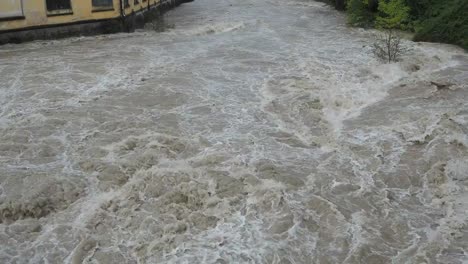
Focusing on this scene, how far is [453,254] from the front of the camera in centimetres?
611

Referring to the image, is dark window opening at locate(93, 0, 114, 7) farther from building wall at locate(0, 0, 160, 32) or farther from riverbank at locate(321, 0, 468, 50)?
riverbank at locate(321, 0, 468, 50)

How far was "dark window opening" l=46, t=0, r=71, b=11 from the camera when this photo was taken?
17.1m

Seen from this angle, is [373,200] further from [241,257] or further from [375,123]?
Result: [375,123]

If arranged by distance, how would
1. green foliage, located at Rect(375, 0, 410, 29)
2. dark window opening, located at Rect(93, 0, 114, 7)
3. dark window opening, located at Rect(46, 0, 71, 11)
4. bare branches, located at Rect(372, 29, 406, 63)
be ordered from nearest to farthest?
1. bare branches, located at Rect(372, 29, 406, 63)
2. dark window opening, located at Rect(46, 0, 71, 11)
3. green foliage, located at Rect(375, 0, 410, 29)
4. dark window opening, located at Rect(93, 0, 114, 7)

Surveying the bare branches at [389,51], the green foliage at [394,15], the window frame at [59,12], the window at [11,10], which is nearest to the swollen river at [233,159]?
the bare branches at [389,51]

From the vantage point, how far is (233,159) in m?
8.34

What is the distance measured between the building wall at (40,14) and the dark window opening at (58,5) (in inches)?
5.4

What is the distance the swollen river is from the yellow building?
1801 millimetres

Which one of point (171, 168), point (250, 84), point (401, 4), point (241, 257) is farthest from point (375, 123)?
point (401, 4)

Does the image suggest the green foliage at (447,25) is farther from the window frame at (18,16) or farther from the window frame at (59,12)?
the window frame at (18,16)

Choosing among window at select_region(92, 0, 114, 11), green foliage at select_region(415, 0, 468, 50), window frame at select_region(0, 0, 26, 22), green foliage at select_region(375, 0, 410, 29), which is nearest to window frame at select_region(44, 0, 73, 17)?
window frame at select_region(0, 0, 26, 22)

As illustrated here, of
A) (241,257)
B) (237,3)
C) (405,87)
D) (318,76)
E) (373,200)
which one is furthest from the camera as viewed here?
(237,3)

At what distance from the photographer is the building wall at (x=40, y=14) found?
16047 millimetres

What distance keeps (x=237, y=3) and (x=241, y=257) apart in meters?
26.8
